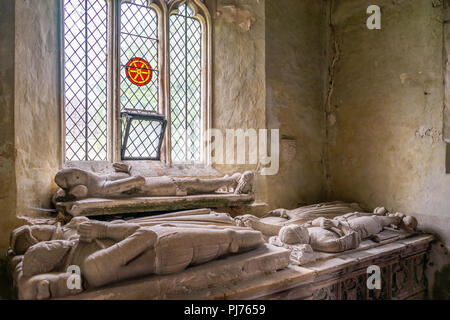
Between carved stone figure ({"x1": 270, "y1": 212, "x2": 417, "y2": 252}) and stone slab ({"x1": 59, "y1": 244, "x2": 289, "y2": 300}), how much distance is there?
37cm

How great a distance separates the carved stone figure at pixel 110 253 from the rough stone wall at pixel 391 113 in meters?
3.12

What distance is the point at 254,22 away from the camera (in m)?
4.86

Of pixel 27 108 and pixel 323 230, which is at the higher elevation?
pixel 27 108

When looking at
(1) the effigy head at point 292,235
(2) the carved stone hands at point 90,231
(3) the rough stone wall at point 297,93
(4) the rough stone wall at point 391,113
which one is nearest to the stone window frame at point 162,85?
(3) the rough stone wall at point 297,93

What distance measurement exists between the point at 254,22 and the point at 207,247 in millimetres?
3785

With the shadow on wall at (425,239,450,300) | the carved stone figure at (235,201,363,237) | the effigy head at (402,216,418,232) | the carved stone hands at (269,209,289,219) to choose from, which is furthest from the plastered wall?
the shadow on wall at (425,239,450,300)

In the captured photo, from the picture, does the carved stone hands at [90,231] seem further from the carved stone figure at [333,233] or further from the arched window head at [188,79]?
the arched window head at [188,79]

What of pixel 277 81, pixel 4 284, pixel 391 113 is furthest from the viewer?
pixel 277 81

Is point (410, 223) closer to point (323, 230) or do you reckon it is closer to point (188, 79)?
point (323, 230)

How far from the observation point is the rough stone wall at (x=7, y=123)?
117 inches

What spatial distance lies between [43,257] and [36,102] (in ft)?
7.09

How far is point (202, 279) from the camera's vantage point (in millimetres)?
2145

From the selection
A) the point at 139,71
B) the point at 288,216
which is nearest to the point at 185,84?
the point at 139,71
